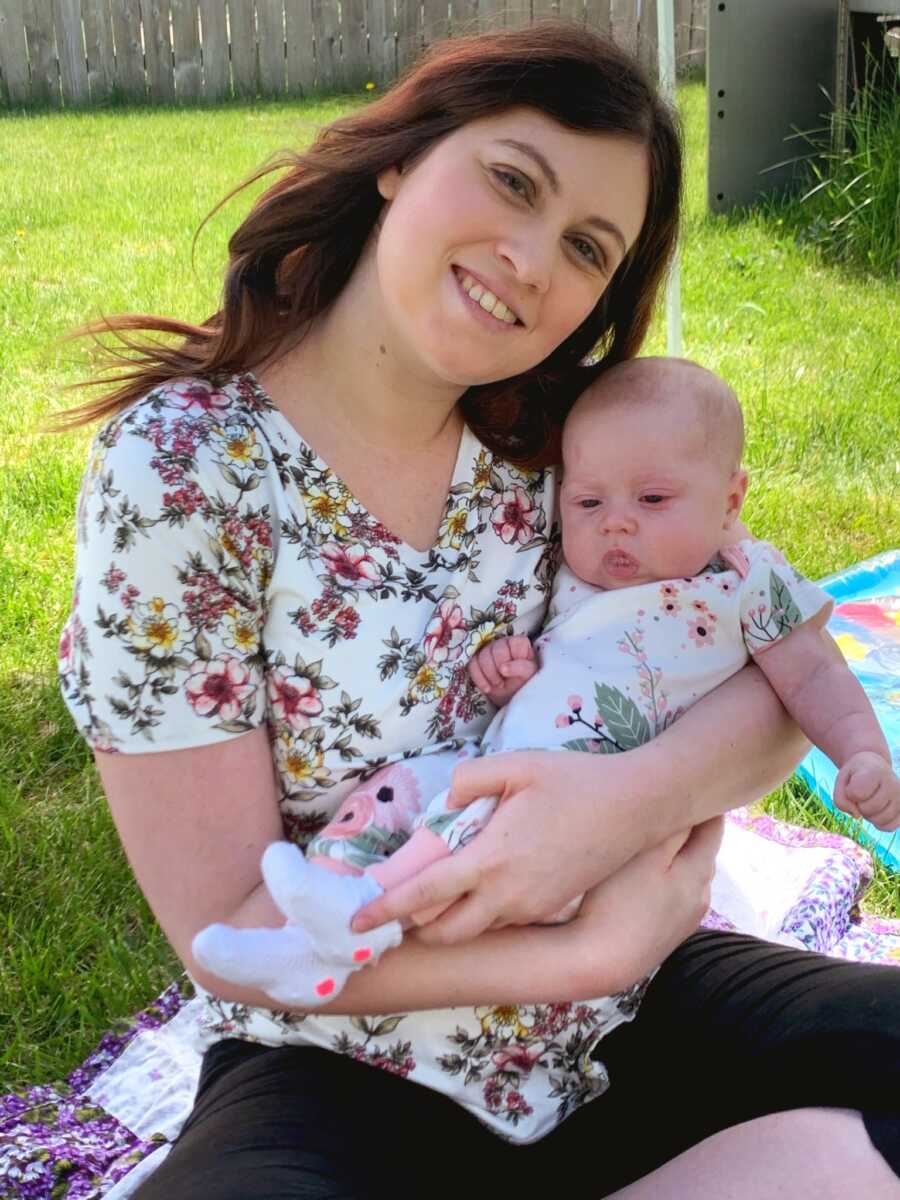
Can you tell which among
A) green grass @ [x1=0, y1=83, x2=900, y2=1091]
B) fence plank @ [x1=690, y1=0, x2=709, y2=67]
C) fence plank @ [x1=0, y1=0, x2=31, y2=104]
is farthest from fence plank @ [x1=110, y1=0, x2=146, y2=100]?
fence plank @ [x1=690, y1=0, x2=709, y2=67]

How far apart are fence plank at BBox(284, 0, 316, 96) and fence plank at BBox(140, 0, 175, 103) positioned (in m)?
0.89

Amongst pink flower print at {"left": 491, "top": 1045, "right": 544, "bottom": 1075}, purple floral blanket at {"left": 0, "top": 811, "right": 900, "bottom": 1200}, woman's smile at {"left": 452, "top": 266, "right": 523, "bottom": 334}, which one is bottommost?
purple floral blanket at {"left": 0, "top": 811, "right": 900, "bottom": 1200}

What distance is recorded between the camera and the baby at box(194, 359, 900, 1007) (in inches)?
63.2

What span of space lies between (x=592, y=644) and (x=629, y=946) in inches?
15.8

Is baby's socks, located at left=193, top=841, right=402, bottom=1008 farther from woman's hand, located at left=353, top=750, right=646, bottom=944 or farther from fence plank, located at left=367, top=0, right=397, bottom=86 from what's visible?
fence plank, located at left=367, top=0, right=397, bottom=86

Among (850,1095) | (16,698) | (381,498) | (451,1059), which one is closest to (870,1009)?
(850,1095)

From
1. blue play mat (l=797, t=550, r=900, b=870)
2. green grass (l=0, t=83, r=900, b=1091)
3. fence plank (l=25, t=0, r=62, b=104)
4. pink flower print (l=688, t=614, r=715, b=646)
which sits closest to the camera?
pink flower print (l=688, t=614, r=715, b=646)

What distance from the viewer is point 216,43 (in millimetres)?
10258

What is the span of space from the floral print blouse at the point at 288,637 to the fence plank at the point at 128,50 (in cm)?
955

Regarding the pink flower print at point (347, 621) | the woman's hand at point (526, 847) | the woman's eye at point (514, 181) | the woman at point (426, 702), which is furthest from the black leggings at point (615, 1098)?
the woman's eye at point (514, 181)

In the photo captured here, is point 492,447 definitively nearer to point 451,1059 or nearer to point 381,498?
point 381,498

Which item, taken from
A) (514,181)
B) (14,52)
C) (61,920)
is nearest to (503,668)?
(514,181)

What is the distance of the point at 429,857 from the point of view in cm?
142

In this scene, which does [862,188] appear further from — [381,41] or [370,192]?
[381,41]
